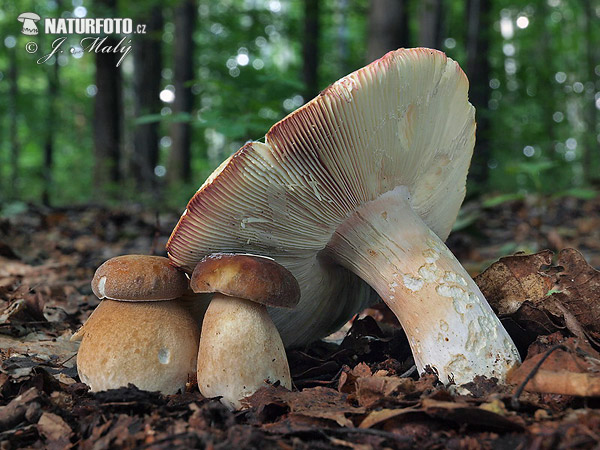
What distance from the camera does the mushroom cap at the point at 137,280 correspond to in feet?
7.52

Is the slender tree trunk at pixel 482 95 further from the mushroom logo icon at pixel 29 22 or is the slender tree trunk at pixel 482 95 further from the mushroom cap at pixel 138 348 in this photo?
the mushroom cap at pixel 138 348

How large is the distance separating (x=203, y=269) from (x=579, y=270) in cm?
186

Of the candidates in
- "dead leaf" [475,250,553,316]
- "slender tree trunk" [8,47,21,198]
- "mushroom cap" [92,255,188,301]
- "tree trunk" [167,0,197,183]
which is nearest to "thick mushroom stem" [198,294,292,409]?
"mushroom cap" [92,255,188,301]

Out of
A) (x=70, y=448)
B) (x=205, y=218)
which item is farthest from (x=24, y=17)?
(x=70, y=448)

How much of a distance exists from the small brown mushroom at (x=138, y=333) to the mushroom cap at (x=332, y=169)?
0.18m

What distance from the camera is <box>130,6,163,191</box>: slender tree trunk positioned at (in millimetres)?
14453

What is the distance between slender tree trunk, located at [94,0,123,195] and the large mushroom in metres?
8.94

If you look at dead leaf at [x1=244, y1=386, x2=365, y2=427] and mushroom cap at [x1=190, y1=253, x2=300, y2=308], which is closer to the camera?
dead leaf at [x1=244, y1=386, x2=365, y2=427]

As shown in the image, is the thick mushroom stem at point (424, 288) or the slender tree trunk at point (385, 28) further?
the slender tree trunk at point (385, 28)

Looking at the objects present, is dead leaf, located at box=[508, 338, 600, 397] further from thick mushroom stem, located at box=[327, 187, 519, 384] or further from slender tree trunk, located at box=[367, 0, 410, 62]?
slender tree trunk, located at box=[367, 0, 410, 62]

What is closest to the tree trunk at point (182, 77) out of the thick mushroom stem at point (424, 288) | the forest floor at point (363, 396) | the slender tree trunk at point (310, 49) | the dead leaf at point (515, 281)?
the slender tree trunk at point (310, 49)

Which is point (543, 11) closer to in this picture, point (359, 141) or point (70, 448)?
point (359, 141)

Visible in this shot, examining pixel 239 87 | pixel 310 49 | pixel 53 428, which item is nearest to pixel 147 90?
pixel 310 49

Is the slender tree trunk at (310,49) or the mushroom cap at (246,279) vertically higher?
the slender tree trunk at (310,49)
